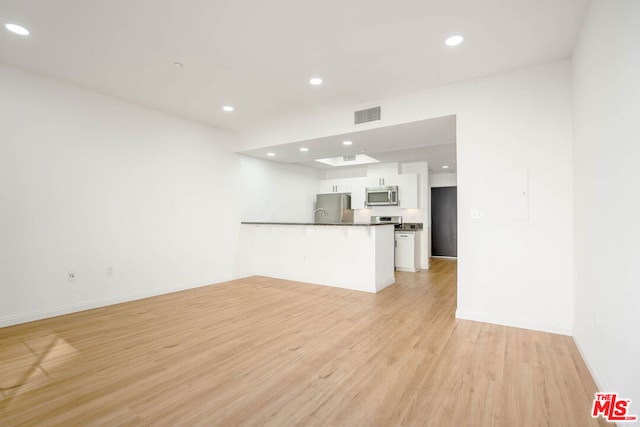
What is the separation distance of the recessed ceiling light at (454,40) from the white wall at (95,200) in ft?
13.2

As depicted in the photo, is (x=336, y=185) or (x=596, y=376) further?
(x=336, y=185)

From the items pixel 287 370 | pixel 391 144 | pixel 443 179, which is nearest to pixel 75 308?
pixel 287 370

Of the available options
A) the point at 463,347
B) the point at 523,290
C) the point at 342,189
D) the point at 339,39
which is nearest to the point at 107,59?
the point at 339,39

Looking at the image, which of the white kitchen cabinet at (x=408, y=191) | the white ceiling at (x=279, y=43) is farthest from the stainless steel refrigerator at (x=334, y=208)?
the white ceiling at (x=279, y=43)

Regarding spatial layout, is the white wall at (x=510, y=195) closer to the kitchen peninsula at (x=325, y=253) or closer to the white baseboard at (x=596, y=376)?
the white baseboard at (x=596, y=376)

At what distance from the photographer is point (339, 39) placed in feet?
8.79

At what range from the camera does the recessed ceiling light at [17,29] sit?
99.0 inches

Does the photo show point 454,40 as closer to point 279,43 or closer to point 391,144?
point 279,43

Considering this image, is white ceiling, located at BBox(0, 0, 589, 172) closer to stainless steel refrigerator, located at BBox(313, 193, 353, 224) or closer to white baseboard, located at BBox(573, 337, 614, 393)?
white baseboard, located at BBox(573, 337, 614, 393)

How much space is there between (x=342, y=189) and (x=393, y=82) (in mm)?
4575

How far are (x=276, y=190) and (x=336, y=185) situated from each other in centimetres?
192

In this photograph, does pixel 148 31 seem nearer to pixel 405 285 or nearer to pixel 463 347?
pixel 463 347

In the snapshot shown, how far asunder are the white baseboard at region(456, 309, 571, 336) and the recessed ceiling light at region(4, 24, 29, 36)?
5060 mm

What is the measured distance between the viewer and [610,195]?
176 cm
